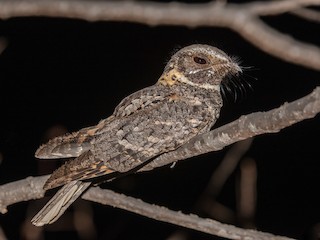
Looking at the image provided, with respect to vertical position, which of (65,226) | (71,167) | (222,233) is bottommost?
(65,226)

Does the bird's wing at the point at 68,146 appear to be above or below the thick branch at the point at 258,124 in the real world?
below

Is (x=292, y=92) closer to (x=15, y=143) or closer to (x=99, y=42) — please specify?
(x=99, y=42)

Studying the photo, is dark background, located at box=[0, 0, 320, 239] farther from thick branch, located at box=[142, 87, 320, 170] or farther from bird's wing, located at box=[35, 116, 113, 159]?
thick branch, located at box=[142, 87, 320, 170]

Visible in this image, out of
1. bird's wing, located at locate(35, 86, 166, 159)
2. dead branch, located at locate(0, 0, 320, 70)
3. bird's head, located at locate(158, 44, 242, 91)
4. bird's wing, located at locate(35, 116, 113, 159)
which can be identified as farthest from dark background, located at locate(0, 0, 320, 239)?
dead branch, located at locate(0, 0, 320, 70)

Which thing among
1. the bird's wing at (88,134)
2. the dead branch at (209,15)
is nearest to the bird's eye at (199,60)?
the bird's wing at (88,134)

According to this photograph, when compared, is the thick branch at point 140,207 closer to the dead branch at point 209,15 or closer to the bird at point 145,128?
the bird at point 145,128

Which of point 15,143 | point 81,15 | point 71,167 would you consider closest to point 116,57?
point 15,143

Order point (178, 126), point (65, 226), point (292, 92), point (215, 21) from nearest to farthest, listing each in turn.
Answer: point (215, 21) < point (178, 126) < point (292, 92) < point (65, 226)
